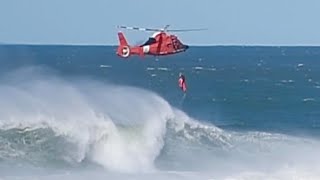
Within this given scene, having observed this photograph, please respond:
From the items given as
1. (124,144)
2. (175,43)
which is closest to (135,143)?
(124,144)

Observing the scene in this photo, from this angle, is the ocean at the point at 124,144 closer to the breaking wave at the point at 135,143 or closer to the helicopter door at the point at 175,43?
the breaking wave at the point at 135,143

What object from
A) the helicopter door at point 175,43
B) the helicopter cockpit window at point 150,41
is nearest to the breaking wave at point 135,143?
the helicopter door at point 175,43

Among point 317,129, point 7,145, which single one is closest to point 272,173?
point 7,145

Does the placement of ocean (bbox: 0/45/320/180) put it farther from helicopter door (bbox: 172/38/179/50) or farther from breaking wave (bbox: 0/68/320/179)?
helicopter door (bbox: 172/38/179/50)

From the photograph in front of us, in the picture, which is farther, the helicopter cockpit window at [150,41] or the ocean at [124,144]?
the ocean at [124,144]

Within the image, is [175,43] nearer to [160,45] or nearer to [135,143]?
[160,45]

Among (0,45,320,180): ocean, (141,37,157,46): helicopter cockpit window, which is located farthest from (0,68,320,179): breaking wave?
(141,37,157,46): helicopter cockpit window

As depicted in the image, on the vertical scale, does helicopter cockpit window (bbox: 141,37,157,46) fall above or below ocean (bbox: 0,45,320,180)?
above

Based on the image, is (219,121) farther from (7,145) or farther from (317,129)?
(7,145)
